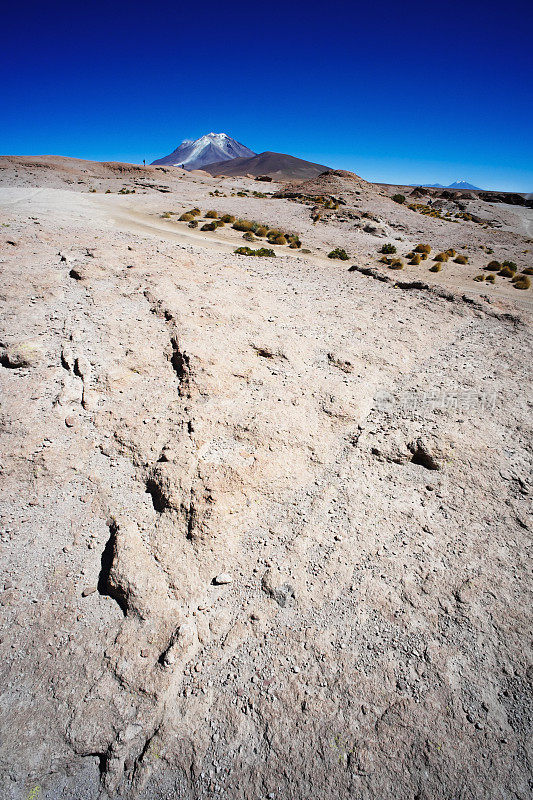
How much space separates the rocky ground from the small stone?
6cm

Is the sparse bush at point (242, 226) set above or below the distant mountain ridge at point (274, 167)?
below

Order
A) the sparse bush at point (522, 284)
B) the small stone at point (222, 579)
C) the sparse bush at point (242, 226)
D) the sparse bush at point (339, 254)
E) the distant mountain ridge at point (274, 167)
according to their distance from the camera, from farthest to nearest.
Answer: the distant mountain ridge at point (274, 167) < the sparse bush at point (242, 226) < the sparse bush at point (339, 254) < the sparse bush at point (522, 284) < the small stone at point (222, 579)

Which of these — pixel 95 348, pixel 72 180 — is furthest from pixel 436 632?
pixel 72 180

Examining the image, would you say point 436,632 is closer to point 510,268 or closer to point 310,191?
point 510,268

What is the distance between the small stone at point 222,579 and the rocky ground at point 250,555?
2.2 inches

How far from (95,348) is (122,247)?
239 inches

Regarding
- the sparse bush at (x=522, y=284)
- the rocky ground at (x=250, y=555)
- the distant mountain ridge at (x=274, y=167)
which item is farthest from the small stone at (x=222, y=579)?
the distant mountain ridge at (x=274, y=167)

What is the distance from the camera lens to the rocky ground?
304 cm

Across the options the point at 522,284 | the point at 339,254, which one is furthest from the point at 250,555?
the point at 522,284

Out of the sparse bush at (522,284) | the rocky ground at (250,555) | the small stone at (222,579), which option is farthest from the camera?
the sparse bush at (522,284)

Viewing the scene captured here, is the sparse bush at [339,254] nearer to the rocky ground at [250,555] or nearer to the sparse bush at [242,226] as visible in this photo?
the sparse bush at [242,226]

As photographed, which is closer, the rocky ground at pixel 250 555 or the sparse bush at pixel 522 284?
the rocky ground at pixel 250 555

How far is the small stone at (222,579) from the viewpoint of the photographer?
4012 millimetres

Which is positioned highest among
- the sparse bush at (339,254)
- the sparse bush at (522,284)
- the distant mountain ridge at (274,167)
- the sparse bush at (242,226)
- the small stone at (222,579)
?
the distant mountain ridge at (274,167)
